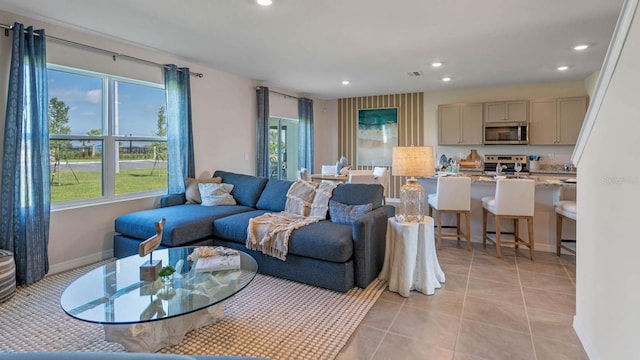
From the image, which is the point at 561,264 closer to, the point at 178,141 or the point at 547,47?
the point at 547,47

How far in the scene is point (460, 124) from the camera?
6.85 metres

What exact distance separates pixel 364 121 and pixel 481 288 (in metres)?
5.67

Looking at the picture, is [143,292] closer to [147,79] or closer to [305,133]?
[147,79]

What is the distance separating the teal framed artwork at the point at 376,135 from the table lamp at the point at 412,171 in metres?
4.74

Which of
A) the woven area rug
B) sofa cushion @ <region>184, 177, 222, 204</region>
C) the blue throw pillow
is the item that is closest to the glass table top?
the woven area rug

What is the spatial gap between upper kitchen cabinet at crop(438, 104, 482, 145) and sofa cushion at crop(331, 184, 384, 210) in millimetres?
4073

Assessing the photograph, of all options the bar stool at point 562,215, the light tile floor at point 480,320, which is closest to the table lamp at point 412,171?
the light tile floor at point 480,320

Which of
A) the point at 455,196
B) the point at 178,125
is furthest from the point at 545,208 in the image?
Answer: the point at 178,125

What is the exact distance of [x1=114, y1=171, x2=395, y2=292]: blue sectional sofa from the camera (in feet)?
9.66

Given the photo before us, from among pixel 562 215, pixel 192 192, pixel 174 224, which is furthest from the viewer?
pixel 192 192

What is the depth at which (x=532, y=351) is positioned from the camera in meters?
2.10

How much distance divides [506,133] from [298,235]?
528 centimetres

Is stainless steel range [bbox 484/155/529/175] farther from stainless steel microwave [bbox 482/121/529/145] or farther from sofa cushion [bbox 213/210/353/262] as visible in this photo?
sofa cushion [bbox 213/210/353/262]

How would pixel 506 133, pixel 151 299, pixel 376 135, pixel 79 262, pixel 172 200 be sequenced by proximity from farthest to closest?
pixel 376 135, pixel 506 133, pixel 172 200, pixel 79 262, pixel 151 299
